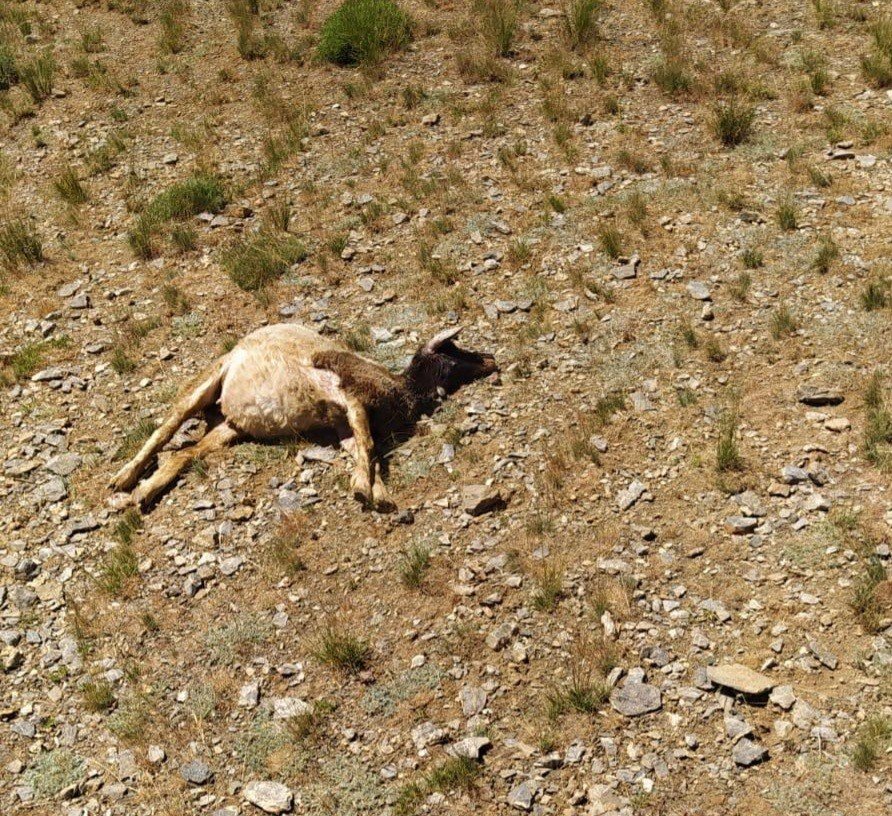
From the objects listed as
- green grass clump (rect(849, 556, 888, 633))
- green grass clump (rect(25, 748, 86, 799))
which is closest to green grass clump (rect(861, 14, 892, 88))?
green grass clump (rect(849, 556, 888, 633))

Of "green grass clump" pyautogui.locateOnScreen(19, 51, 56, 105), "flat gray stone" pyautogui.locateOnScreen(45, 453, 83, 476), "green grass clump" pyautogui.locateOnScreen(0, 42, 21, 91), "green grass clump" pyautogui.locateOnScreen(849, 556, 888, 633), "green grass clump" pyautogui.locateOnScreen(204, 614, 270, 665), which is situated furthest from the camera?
"green grass clump" pyautogui.locateOnScreen(0, 42, 21, 91)

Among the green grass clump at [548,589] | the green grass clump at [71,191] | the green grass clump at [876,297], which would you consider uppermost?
the green grass clump at [71,191]

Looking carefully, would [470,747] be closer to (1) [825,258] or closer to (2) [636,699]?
(2) [636,699]

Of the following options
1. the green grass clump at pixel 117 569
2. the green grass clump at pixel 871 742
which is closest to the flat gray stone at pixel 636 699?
the green grass clump at pixel 871 742

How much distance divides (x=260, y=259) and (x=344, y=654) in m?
6.19

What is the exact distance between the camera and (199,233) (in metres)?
12.6

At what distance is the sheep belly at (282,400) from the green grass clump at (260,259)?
265cm

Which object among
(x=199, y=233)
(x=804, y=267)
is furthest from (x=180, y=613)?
(x=804, y=267)

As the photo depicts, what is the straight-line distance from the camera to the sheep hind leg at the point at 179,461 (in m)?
8.83

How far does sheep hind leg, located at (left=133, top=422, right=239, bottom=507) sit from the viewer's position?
883 centimetres

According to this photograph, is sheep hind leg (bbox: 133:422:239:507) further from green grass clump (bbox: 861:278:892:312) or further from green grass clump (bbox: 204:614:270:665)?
green grass clump (bbox: 861:278:892:312)

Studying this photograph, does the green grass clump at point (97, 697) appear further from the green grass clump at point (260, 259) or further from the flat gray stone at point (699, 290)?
the flat gray stone at point (699, 290)

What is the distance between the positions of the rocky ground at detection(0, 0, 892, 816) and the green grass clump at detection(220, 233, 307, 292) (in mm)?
91

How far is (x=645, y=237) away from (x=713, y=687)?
6225 mm
